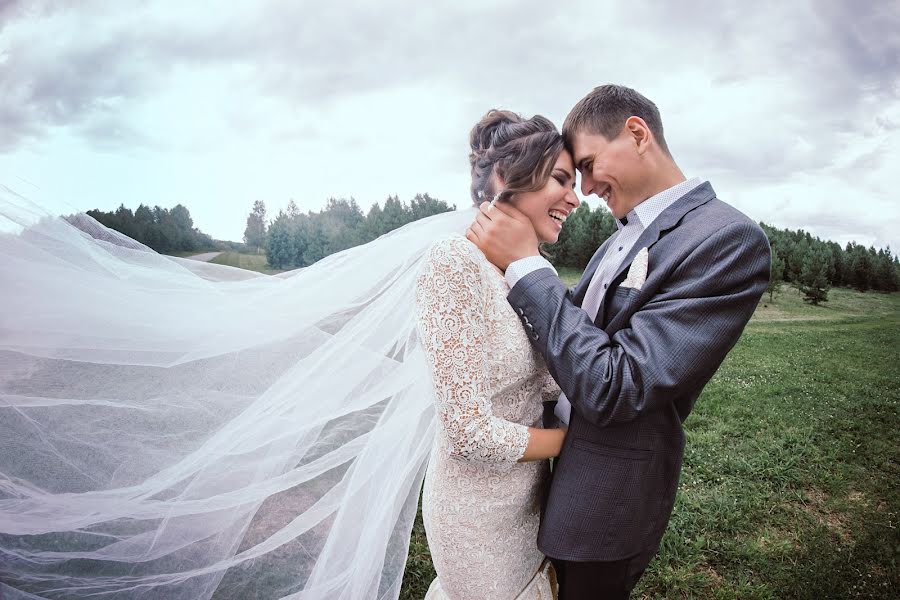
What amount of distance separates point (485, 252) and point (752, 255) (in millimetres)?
849

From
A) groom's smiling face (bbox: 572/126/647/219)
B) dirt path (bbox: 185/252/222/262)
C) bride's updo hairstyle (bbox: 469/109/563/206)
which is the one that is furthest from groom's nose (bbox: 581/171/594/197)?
dirt path (bbox: 185/252/222/262)

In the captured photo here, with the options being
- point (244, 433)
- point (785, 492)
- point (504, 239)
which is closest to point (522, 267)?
point (504, 239)

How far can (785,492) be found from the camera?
17.1 feet

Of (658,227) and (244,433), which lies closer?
(658,227)

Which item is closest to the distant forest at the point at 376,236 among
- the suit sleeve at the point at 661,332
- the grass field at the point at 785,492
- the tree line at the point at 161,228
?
the tree line at the point at 161,228

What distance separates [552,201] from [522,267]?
41 cm

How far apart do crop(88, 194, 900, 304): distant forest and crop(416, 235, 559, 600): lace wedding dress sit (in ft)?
3.33

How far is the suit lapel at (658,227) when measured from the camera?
70.1 inches

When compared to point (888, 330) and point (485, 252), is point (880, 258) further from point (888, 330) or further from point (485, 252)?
point (485, 252)

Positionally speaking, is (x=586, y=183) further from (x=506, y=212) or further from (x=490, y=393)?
(x=490, y=393)

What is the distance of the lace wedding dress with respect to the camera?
158cm

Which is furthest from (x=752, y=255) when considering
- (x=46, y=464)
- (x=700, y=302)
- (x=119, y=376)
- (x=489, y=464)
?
(x=46, y=464)

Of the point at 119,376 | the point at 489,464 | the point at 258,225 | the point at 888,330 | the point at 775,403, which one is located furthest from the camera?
the point at 888,330

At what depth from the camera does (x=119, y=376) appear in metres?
2.51
